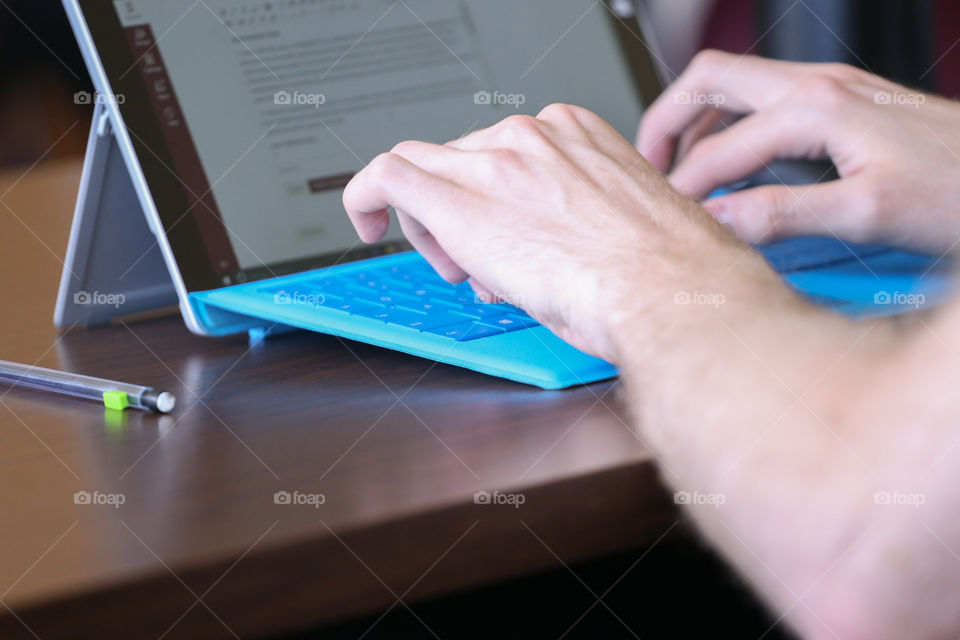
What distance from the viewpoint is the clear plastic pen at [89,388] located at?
61 cm

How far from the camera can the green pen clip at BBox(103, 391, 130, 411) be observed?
61 cm

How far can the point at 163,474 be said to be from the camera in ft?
1.60

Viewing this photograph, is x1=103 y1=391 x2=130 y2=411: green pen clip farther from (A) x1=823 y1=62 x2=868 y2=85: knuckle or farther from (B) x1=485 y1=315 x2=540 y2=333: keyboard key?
(A) x1=823 y1=62 x2=868 y2=85: knuckle

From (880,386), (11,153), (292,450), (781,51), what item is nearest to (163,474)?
(292,450)

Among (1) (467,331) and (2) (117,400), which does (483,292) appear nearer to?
(1) (467,331)

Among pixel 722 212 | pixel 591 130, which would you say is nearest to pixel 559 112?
pixel 591 130

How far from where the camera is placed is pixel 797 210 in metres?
0.74

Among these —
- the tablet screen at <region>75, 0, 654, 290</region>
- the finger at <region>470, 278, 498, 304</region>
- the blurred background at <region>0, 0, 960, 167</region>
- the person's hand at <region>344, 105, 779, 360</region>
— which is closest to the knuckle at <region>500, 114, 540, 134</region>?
the person's hand at <region>344, 105, 779, 360</region>

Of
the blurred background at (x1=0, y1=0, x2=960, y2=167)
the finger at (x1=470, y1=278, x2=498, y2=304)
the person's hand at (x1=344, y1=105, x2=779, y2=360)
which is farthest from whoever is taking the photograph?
the blurred background at (x1=0, y1=0, x2=960, y2=167)

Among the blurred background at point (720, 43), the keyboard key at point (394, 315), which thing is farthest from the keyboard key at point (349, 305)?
the blurred background at point (720, 43)

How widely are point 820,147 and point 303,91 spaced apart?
469 mm

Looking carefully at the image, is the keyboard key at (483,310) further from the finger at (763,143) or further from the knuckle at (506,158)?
the finger at (763,143)

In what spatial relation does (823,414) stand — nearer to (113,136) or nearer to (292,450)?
(292,450)

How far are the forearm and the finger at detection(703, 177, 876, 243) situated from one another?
0.78 feet
